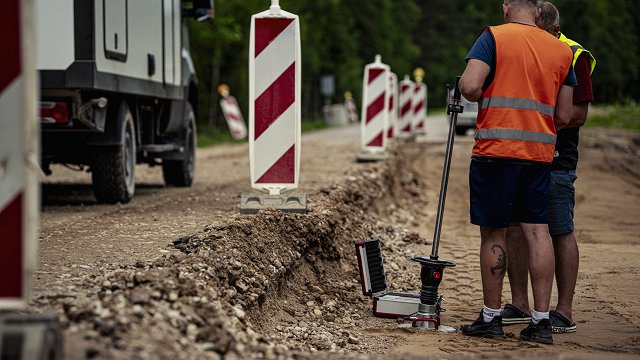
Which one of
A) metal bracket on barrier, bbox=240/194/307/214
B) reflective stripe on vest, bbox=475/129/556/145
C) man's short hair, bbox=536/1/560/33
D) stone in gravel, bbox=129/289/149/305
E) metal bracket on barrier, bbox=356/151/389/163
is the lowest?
metal bracket on barrier, bbox=356/151/389/163

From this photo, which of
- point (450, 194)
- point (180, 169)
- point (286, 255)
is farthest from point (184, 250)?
point (450, 194)

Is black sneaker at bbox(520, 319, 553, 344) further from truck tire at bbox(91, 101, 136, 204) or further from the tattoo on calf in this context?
truck tire at bbox(91, 101, 136, 204)

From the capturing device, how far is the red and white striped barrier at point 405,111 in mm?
24031

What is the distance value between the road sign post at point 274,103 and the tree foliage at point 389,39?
2.25 metres

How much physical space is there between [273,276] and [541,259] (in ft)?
5.74

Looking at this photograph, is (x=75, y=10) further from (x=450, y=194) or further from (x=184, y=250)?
(x=450, y=194)

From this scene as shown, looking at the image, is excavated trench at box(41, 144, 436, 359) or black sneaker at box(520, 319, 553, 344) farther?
black sneaker at box(520, 319, 553, 344)

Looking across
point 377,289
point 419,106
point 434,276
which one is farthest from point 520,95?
point 419,106

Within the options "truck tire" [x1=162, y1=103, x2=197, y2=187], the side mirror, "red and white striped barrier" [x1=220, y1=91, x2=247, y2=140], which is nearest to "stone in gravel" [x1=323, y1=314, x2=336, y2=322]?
"truck tire" [x1=162, y1=103, x2=197, y2=187]

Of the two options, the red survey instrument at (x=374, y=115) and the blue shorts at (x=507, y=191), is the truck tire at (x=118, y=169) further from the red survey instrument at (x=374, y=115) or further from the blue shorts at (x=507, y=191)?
the red survey instrument at (x=374, y=115)

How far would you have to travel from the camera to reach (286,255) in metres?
7.38

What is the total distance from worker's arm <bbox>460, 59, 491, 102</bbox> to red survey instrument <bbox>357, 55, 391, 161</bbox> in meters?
9.63

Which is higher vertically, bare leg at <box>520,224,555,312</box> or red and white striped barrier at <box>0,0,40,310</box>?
red and white striped barrier at <box>0,0,40,310</box>

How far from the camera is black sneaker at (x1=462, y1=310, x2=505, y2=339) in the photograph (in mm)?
6281
